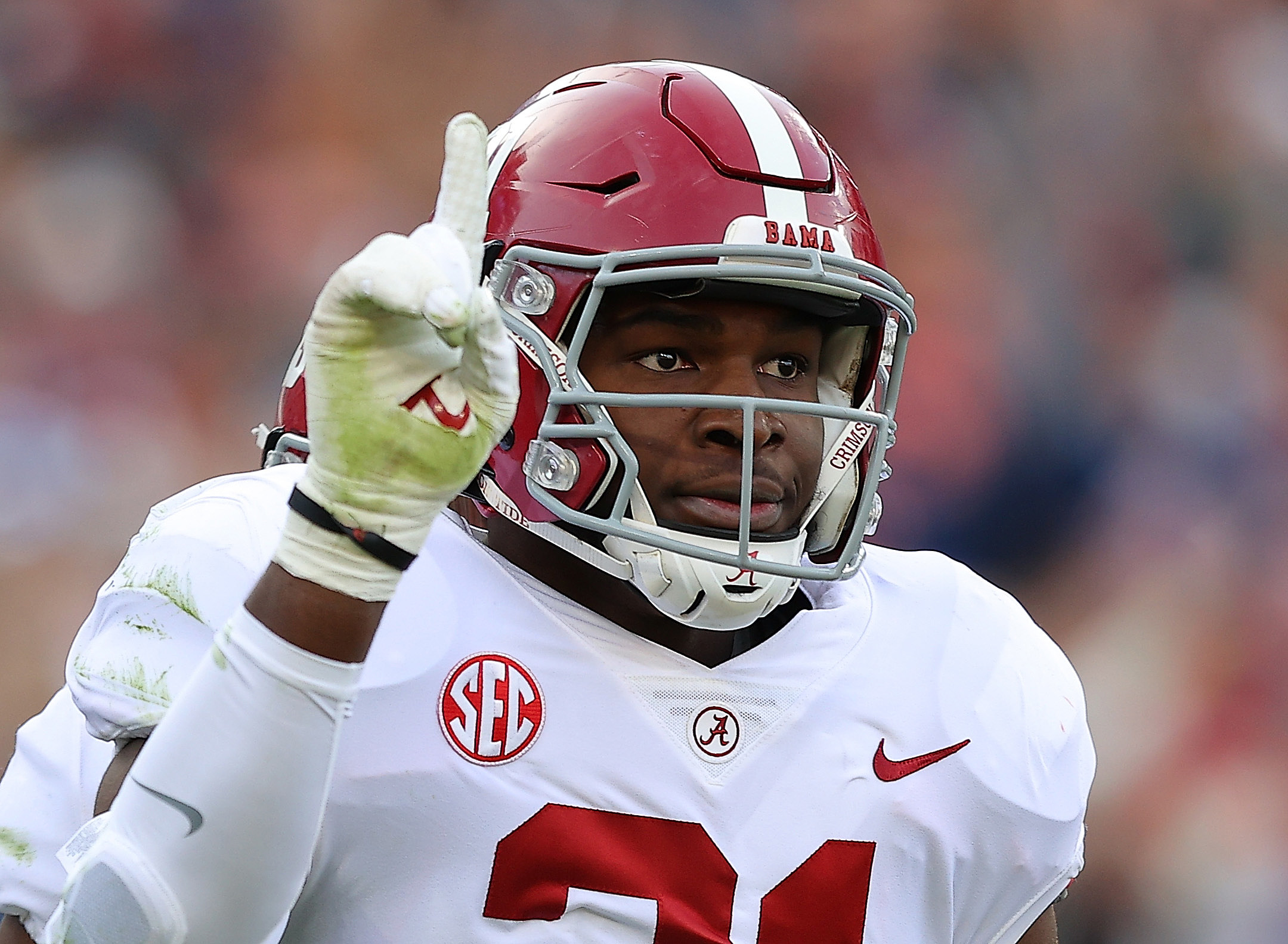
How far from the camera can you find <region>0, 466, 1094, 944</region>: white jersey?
1419 mm

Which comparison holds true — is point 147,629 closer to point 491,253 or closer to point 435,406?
point 435,406

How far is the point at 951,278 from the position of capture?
12.6ft

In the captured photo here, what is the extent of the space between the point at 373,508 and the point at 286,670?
0.14 m

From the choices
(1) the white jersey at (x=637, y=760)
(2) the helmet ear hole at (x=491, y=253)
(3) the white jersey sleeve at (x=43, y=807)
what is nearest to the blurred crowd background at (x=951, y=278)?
(3) the white jersey sleeve at (x=43, y=807)

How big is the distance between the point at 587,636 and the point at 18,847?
2.28ft

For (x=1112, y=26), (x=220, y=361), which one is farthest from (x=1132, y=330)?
(x=220, y=361)

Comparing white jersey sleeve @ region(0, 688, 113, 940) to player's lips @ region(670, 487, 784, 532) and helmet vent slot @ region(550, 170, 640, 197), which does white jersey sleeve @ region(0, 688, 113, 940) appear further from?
helmet vent slot @ region(550, 170, 640, 197)

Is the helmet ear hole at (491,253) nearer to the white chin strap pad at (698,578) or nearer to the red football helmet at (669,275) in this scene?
the red football helmet at (669,275)

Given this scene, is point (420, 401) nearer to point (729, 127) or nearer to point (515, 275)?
point (515, 275)

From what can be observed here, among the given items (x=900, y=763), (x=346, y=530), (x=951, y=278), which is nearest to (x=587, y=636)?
(x=900, y=763)

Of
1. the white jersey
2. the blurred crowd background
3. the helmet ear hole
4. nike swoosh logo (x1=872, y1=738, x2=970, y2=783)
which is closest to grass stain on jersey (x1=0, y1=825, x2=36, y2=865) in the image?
the white jersey

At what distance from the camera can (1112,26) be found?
405cm

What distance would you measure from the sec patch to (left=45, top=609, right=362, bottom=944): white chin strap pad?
256 mm

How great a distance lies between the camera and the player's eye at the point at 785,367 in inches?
65.3
